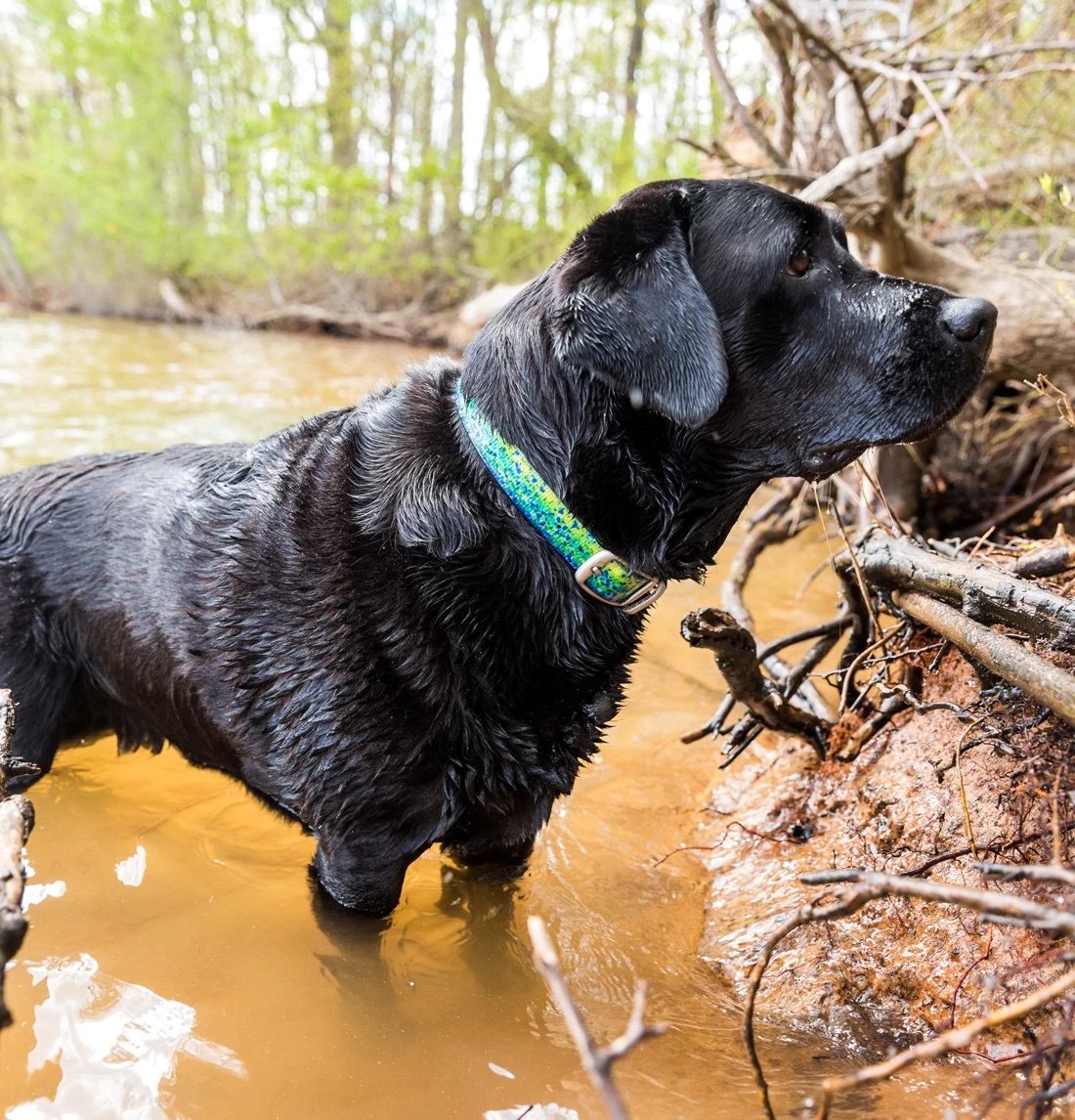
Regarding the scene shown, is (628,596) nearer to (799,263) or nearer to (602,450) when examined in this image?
(602,450)

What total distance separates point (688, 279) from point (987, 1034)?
1734mm

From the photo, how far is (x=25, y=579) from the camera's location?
8.74 feet

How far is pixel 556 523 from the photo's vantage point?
2.03 metres

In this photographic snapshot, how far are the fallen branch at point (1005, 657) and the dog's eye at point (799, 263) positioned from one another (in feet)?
2.90

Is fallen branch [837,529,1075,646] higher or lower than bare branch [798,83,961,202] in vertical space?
lower

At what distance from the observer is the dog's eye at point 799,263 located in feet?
7.13

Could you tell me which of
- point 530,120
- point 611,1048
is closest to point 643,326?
point 611,1048

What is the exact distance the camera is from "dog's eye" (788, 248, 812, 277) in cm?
217

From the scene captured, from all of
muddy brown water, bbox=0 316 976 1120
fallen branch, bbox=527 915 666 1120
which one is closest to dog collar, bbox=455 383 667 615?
muddy brown water, bbox=0 316 976 1120

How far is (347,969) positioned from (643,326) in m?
1.74

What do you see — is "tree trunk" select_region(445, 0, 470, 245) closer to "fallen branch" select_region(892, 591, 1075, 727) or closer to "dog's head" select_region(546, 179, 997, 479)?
"dog's head" select_region(546, 179, 997, 479)

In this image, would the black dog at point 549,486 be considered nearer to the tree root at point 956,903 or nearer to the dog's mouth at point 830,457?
the dog's mouth at point 830,457

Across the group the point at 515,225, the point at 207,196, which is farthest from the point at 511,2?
the point at 207,196

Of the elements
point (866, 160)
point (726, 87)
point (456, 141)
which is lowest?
point (456, 141)
